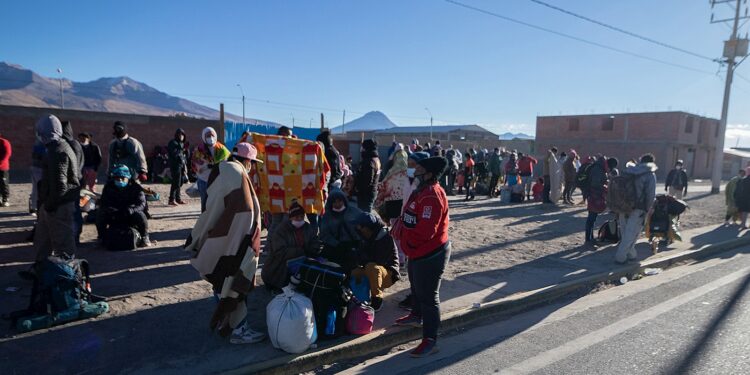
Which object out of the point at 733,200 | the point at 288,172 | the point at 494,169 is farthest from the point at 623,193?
the point at 494,169

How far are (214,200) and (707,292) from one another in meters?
6.78

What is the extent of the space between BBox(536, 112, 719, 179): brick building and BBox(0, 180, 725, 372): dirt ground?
28.1m

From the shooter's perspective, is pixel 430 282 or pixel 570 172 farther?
pixel 570 172

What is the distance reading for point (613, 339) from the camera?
4.50 meters

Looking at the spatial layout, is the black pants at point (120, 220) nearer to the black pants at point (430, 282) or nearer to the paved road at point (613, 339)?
the paved road at point (613, 339)

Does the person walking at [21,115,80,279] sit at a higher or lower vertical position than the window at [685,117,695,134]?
lower

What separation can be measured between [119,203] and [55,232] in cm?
184

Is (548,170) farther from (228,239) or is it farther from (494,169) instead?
(228,239)

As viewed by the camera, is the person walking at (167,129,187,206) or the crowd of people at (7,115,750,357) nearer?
the crowd of people at (7,115,750,357)

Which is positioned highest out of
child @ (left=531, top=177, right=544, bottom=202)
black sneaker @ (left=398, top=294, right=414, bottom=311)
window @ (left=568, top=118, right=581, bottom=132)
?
window @ (left=568, top=118, right=581, bottom=132)

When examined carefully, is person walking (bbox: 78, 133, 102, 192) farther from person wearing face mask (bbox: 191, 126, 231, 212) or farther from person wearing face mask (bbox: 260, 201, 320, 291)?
person wearing face mask (bbox: 260, 201, 320, 291)

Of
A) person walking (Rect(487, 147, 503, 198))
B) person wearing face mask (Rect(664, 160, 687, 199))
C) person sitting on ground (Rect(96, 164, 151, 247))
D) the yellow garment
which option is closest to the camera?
the yellow garment

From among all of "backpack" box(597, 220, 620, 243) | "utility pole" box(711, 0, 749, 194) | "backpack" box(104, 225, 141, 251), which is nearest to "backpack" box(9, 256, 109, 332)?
"backpack" box(104, 225, 141, 251)

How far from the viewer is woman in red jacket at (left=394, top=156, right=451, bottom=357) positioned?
395cm
